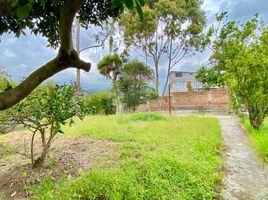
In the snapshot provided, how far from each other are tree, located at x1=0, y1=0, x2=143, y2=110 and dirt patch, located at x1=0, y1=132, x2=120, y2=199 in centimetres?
179

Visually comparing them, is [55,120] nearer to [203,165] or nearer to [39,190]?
[39,190]

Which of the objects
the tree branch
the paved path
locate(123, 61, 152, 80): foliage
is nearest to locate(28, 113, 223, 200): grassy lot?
the paved path

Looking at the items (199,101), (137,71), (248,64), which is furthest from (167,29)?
(248,64)

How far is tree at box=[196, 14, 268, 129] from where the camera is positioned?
6.30m

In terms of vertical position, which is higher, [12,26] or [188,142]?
[12,26]

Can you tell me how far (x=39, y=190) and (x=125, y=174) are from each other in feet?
3.23

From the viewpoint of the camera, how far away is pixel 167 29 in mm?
16016

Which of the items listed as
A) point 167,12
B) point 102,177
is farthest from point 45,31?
point 167,12

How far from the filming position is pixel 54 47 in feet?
7.80

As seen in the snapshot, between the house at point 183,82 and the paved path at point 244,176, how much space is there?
16335mm

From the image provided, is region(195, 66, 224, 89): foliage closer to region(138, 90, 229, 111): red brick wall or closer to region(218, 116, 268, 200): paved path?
region(218, 116, 268, 200): paved path

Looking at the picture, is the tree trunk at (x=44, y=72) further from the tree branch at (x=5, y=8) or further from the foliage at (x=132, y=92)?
the foliage at (x=132, y=92)

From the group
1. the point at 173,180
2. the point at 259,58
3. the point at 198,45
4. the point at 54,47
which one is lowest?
the point at 173,180

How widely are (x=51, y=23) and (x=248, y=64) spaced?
568 centimetres
